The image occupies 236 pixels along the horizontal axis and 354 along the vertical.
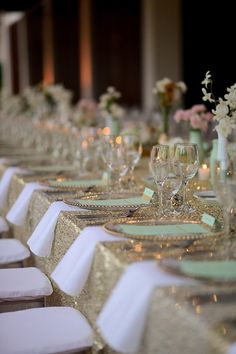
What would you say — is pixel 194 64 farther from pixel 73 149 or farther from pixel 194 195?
pixel 194 195

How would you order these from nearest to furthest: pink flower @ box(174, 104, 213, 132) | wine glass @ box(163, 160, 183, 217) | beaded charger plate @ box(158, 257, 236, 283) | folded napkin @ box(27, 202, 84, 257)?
beaded charger plate @ box(158, 257, 236, 283) < wine glass @ box(163, 160, 183, 217) < folded napkin @ box(27, 202, 84, 257) < pink flower @ box(174, 104, 213, 132)

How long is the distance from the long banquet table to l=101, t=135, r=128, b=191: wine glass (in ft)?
1.41

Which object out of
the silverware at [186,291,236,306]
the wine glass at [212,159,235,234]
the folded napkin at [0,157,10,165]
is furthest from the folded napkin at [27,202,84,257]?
the folded napkin at [0,157,10,165]

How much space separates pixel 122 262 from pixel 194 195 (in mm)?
1056

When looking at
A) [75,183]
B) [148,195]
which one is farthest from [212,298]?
[75,183]

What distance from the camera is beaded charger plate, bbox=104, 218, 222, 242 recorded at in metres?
2.05

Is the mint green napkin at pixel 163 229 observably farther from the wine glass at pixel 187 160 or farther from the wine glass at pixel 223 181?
the wine glass at pixel 187 160

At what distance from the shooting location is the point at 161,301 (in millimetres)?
1612

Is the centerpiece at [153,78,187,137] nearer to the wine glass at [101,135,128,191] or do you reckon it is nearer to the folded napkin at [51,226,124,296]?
the wine glass at [101,135,128,191]

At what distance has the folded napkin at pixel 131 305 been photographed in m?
1.64

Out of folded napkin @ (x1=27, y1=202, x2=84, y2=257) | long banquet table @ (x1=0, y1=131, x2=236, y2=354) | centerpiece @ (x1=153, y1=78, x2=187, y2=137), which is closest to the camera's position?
long banquet table @ (x1=0, y1=131, x2=236, y2=354)

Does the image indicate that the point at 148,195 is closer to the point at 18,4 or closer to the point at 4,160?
the point at 4,160

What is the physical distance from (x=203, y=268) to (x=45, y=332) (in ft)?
2.20

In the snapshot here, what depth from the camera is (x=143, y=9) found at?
11398 mm
